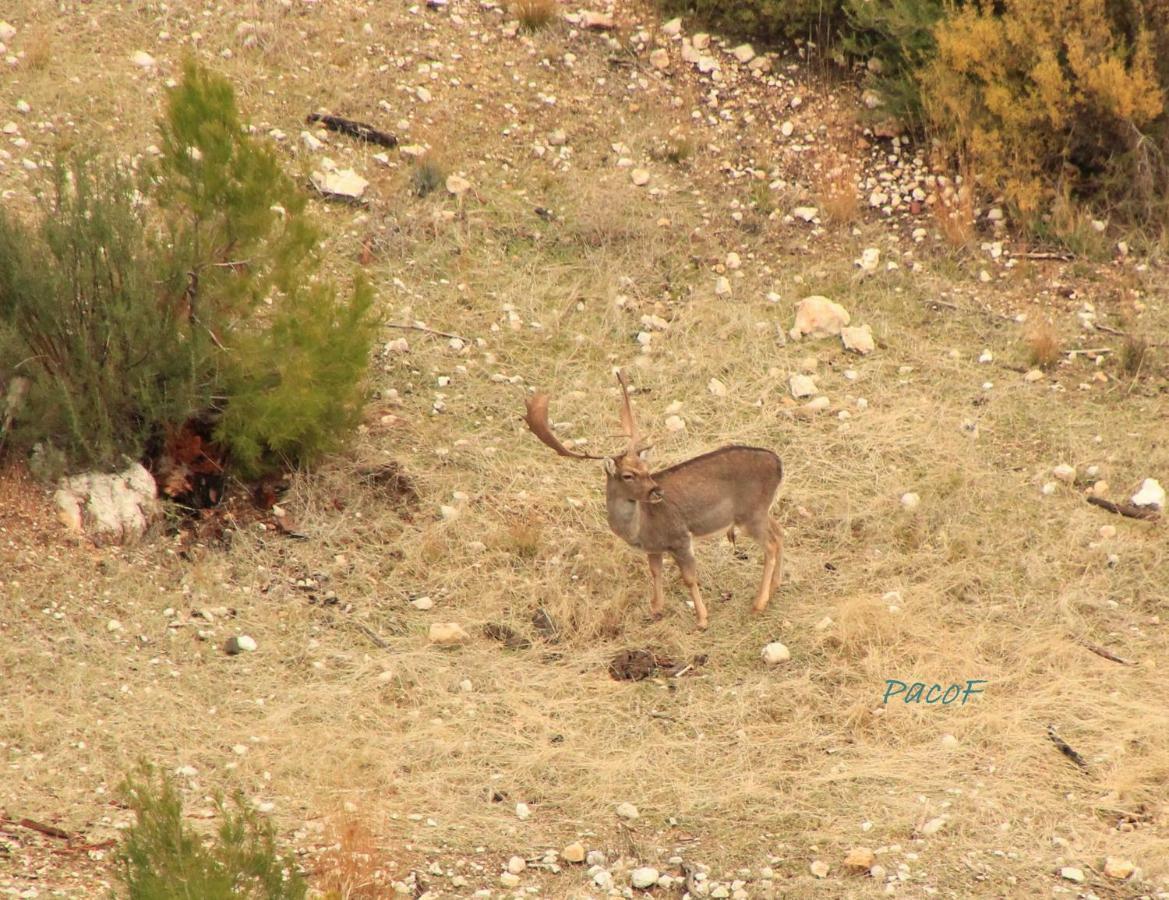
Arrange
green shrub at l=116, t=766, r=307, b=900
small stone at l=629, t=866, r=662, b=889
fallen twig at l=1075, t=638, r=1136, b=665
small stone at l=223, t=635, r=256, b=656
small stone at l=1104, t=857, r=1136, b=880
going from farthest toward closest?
fallen twig at l=1075, t=638, r=1136, b=665 → small stone at l=223, t=635, r=256, b=656 → small stone at l=1104, t=857, r=1136, b=880 → small stone at l=629, t=866, r=662, b=889 → green shrub at l=116, t=766, r=307, b=900

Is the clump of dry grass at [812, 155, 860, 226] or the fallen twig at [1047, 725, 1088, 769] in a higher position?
the clump of dry grass at [812, 155, 860, 226]

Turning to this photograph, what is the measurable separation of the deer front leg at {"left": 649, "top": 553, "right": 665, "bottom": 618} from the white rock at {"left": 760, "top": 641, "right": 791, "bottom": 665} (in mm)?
714

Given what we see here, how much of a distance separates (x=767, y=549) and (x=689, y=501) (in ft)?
1.94

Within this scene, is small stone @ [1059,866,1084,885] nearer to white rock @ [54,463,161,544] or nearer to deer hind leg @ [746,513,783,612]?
deer hind leg @ [746,513,783,612]

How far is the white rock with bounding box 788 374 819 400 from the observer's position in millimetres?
10305

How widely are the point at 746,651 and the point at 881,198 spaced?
5225 millimetres

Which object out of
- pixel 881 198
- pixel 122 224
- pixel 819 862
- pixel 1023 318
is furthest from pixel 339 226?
pixel 819 862

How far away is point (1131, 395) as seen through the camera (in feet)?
33.8

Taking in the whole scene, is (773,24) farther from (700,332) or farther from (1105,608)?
(1105,608)

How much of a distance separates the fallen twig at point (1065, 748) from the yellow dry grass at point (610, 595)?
0.06 meters

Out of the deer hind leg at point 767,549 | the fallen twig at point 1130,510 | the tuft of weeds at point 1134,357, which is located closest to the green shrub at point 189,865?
the deer hind leg at point 767,549

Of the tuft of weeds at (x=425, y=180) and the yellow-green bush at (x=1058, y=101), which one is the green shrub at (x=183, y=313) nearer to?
the tuft of weeds at (x=425, y=180)

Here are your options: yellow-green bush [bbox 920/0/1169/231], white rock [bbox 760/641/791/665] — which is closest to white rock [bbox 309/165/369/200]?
yellow-green bush [bbox 920/0/1169/231]

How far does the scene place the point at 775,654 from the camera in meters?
8.12
